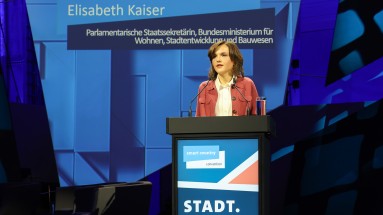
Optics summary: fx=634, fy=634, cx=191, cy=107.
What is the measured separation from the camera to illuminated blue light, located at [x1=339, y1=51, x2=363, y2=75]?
511cm

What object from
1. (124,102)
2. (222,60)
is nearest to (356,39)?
(222,60)

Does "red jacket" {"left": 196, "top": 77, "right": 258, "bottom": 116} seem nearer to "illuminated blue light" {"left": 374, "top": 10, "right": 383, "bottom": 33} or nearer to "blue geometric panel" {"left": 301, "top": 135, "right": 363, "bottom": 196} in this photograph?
"blue geometric panel" {"left": 301, "top": 135, "right": 363, "bottom": 196}

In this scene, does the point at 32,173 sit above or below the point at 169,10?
below

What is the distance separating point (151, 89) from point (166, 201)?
0.95 metres

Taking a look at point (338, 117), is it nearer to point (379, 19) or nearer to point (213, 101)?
point (379, 19)

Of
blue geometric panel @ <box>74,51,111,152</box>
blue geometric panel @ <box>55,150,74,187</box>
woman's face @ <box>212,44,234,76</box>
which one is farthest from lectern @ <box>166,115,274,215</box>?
blue geometric panel @ <box>55,150,74,187</box>

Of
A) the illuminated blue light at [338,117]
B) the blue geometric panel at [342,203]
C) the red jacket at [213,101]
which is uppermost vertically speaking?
the red jacket at [213,101]

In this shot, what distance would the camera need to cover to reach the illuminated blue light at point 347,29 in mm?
5121

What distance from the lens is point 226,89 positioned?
3846 millimetres

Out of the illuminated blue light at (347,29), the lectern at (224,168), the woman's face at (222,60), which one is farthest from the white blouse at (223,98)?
the illuminated blue light at (347,29)

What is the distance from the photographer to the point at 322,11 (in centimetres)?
519

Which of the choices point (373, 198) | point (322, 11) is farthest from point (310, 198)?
point (322, 11)

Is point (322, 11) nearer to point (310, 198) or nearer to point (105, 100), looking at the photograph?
point (310, 198)

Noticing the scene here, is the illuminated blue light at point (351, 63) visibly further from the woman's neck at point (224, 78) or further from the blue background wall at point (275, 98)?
the woman's neck at point (224, 78)
